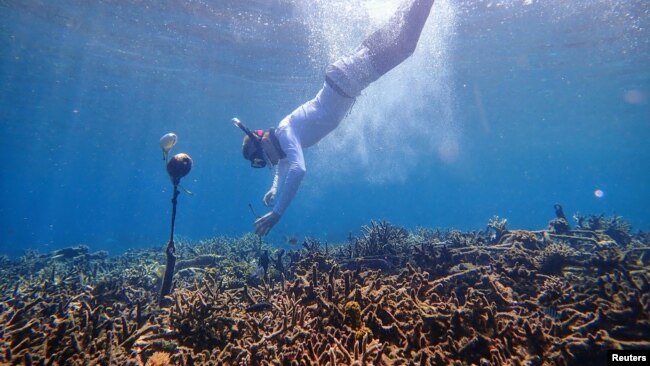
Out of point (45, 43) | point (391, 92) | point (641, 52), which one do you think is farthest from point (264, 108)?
point (641, 52)

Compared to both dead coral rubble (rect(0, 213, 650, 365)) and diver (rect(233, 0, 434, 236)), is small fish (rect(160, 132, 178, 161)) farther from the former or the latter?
dead coral rubble (rect(0, 213, 650, 365))

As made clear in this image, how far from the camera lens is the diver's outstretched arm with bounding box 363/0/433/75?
6379mm

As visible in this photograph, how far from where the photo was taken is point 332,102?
767 centimetres

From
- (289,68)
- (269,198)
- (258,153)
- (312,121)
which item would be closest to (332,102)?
(312,121)

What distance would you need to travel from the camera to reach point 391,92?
26.4 m

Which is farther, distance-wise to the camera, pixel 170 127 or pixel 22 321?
pixel 170 127

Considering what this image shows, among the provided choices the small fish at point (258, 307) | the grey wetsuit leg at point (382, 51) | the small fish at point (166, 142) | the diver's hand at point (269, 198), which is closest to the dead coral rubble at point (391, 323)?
the small fish at point (258, 307)

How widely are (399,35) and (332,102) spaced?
2.15m

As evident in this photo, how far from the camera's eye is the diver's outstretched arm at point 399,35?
638cm

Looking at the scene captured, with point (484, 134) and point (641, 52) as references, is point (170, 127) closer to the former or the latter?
point (641, 52)

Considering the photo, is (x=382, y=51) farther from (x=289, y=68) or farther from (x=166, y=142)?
(x=289, y=68)

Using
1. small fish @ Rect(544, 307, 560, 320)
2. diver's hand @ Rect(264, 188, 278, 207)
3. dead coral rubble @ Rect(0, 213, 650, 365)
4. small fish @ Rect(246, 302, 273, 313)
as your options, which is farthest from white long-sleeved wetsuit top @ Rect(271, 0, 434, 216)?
small fish @ Rect(544, 307, 560, 320)

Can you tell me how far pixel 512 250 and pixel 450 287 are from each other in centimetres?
176

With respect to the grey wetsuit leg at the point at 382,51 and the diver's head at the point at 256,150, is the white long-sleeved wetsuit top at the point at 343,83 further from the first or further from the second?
the diver's head at the point at 256,150
